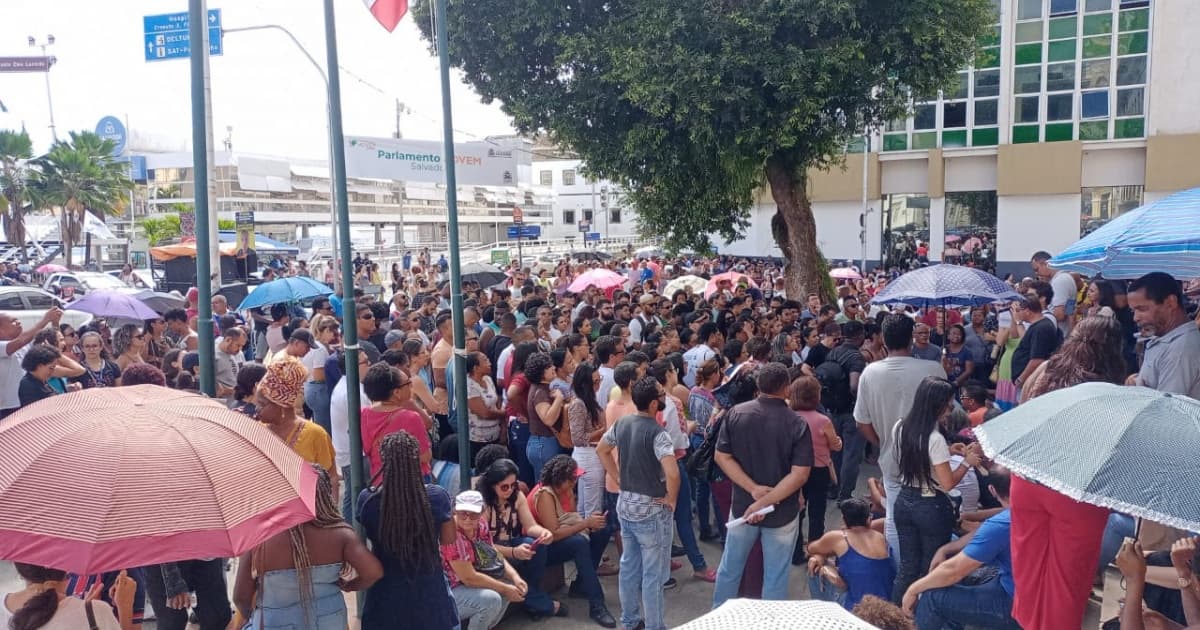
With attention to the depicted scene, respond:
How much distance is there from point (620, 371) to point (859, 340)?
10.8 feet

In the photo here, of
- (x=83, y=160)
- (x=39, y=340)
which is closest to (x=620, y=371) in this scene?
(x=39, y=340)

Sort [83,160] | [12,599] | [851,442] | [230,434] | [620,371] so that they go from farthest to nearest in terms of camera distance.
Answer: [83,160]
[851,442]
[620,371]
[12,599]
[230,434]

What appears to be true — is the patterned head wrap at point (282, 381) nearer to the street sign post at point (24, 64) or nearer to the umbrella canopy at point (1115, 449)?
the umbrella canopy at point (1115, 449)

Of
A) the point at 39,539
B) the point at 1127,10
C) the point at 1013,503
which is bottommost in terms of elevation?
the point at 1013,503

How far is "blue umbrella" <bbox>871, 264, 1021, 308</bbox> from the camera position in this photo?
340 inches

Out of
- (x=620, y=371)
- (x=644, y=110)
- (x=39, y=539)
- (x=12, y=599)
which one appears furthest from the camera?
(x=644, y=110)

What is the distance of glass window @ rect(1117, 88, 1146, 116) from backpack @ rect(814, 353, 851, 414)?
23.3 m

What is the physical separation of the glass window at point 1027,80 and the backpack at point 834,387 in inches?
910

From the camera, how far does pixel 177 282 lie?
25.0 metres

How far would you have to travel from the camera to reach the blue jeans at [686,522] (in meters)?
6.03

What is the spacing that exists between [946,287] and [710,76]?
454 cm

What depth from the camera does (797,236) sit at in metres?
14.6

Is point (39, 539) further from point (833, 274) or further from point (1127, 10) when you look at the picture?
point (1127, 10)

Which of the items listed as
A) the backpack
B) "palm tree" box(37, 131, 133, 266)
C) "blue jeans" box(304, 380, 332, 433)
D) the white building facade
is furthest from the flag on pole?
"palm tree" box(37, 131, 133, 266)
